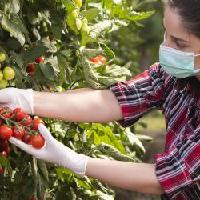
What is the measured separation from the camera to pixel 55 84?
2.46m

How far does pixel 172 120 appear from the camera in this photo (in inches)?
92.6

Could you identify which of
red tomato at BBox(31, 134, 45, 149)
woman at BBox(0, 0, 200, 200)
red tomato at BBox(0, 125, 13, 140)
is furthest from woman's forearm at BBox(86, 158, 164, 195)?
red tomato at BBox(0, 125, 13, 140)

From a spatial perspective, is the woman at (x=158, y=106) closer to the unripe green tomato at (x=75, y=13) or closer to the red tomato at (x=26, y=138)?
the red tomato at (x=26, y=138)

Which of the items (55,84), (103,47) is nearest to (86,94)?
(55,84)

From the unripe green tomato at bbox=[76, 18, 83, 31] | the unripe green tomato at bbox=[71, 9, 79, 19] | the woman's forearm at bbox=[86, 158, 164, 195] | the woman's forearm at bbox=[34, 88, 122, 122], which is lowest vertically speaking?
the woman's forearm at bbox=[86, 158, 164, 195]

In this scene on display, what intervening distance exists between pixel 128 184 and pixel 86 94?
17.2 inches

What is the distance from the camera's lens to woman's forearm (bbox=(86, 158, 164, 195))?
212 centimetres

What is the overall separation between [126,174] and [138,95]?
43 cm

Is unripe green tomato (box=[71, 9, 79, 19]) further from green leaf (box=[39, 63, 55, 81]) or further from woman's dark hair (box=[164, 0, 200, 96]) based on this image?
woman's dark hair (box=[164, 0, 200, 96])

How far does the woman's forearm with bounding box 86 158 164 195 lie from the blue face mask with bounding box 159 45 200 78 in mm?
332

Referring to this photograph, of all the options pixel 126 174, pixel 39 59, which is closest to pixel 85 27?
pixel 39 59

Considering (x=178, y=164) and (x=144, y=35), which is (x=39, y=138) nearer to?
(x=178, y=164)

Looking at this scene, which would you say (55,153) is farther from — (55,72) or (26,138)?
(55,72)

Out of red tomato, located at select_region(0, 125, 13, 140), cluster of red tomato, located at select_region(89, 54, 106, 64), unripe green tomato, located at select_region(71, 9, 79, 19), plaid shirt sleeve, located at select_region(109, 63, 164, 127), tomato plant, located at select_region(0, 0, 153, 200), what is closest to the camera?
red tomato, located at select_region(0, 125, 13, 140)
